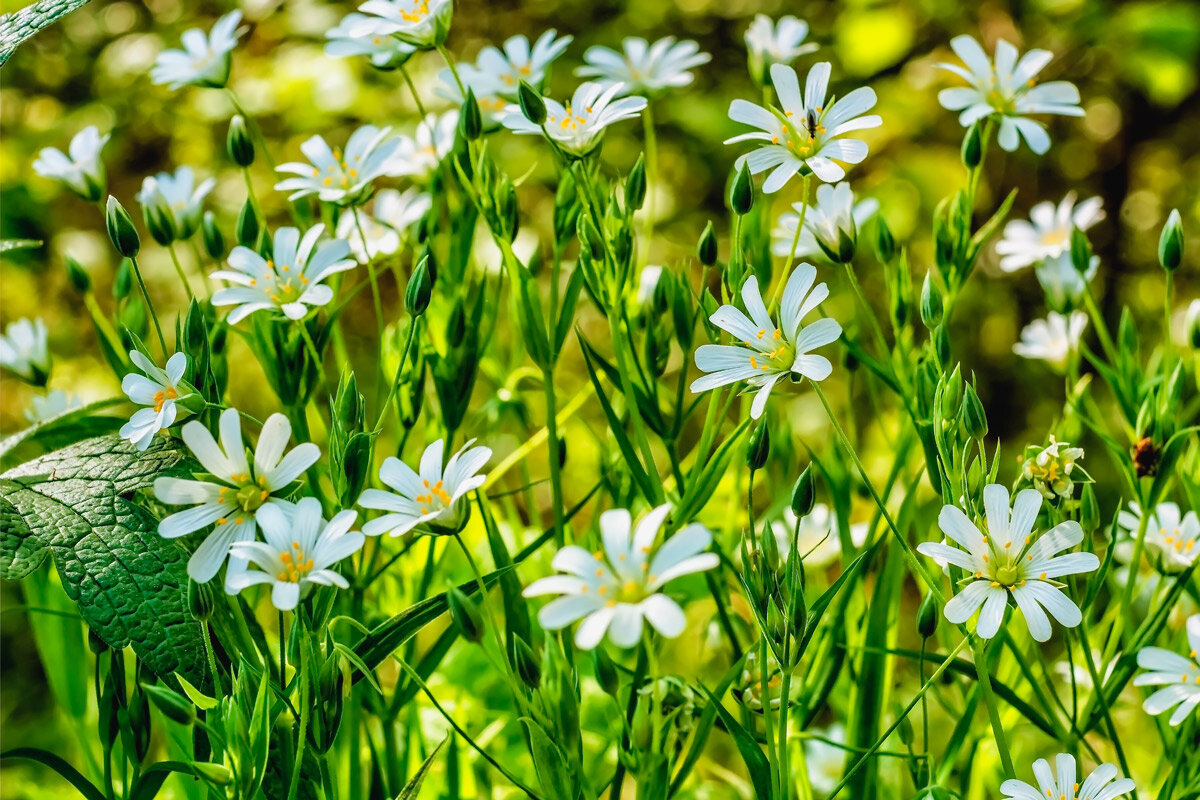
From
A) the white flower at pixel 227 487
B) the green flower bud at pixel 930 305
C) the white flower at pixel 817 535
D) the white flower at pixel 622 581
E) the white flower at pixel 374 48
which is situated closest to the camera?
the white flower at pixel 622 581

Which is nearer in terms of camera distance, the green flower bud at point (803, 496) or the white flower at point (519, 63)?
the green flower bud at point (803, 496)

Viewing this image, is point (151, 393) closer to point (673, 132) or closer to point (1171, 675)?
point (1171, 675)

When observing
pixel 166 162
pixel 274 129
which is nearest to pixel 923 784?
pixel 274 129

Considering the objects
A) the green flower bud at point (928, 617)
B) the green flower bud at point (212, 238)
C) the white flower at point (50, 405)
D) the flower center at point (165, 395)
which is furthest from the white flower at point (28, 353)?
the green flower bud at point (928, 617)

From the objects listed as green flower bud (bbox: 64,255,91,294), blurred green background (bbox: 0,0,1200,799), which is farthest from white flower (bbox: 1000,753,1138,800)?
blurred green background (bbox: 0,0,1200,799)

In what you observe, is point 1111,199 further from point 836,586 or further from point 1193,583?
point 836,586

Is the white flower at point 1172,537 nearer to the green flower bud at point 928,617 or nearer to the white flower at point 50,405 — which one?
the green flower bud at point 928,617

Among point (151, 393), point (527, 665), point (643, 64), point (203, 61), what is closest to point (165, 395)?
point (151, 393)
